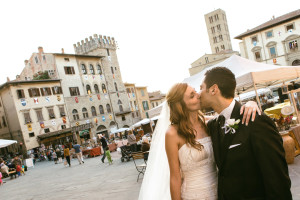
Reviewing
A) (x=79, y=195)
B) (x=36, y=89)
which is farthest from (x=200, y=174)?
(x=36, y=89)

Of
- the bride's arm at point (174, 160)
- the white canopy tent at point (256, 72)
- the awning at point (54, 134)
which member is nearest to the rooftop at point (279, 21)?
the awning at point (54, 134)

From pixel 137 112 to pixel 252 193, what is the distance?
4595cm

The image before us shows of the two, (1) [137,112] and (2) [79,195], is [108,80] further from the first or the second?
(2) [79,195]

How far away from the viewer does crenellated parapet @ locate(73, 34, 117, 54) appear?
44.4 metres

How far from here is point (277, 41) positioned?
39.2m

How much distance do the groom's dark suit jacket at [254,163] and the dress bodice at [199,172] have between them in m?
0.31

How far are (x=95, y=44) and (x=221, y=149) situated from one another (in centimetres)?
4464

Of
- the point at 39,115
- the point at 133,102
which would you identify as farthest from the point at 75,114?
the point at 133,102

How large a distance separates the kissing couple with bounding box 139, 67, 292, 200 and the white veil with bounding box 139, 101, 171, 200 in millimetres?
12

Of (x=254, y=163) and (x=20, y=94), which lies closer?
(x=254, y=163)

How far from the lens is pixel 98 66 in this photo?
41.8m

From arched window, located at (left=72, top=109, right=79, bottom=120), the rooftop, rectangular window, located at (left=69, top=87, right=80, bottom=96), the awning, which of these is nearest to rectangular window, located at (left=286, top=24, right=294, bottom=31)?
the rooftop

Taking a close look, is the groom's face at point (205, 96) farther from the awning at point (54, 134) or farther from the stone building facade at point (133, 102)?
the stone building facade at point (133, 102)

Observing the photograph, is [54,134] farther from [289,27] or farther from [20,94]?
[289,27]
